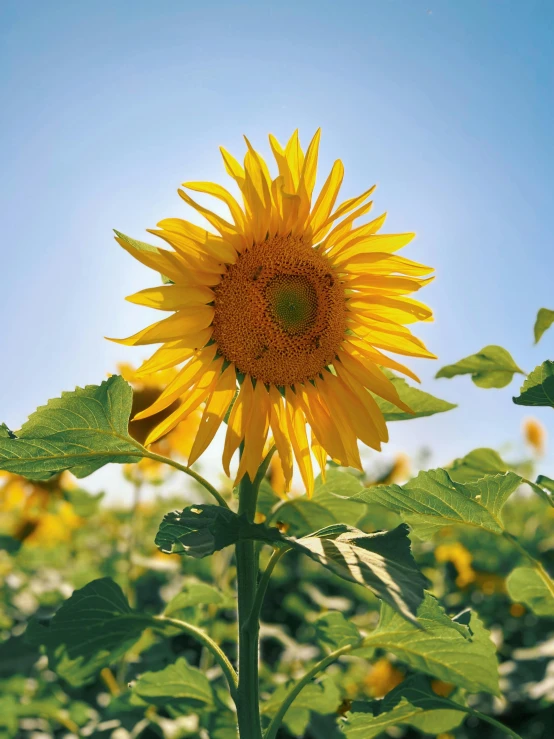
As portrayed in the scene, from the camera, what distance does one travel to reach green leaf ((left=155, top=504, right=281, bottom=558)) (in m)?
1.17

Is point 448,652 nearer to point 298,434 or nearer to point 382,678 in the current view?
point 298,434

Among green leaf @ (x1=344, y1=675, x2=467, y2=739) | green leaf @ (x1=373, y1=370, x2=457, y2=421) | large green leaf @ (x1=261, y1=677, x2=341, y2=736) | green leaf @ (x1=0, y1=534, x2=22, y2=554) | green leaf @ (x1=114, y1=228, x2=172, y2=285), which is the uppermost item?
green leaf @ (x1=114, y1=228, x2=172, y2=285)

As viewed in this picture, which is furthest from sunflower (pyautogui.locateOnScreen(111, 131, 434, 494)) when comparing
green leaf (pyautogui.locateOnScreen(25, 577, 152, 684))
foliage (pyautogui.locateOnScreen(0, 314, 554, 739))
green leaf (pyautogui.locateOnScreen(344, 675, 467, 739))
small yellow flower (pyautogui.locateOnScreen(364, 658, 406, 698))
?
small yellow flower (pyautogui.locateOnScreen(364, 658, 406, 698))

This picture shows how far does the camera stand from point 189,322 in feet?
5.10

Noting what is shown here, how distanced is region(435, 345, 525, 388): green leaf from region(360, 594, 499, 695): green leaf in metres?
0.74

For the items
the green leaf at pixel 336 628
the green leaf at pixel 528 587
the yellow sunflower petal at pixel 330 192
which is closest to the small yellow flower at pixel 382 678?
the green leaf at pixel 528 587

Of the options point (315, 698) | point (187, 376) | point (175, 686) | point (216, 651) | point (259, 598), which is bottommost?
point (315, 698)

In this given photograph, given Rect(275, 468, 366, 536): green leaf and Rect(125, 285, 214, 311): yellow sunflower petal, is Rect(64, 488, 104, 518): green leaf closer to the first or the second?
Rect(275, 468, 366, 536): green leaf

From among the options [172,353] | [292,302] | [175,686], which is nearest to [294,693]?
[175,686]

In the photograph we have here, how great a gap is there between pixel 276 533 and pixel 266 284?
70 centimetres

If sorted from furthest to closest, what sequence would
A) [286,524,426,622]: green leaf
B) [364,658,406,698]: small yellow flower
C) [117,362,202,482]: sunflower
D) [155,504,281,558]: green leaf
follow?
1. [364,658,406,698]: small yellow flower
2. [117,362,202,482]: sunflower
3. [155,504,281,558]: green leaf
4. [286,524,426,622]: green leaf

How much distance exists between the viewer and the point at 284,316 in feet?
5.59

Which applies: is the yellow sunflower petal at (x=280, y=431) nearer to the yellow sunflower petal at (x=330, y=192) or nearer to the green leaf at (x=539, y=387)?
the yellow sunflower petal at (x=330, y=192)

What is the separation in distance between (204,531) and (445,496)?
1.74 ft
